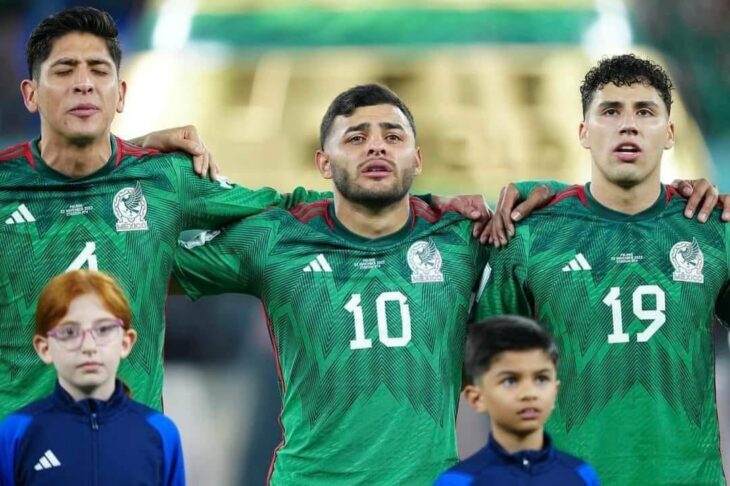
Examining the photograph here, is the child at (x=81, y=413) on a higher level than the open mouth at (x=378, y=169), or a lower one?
lower

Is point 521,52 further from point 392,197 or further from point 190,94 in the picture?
point 392,197

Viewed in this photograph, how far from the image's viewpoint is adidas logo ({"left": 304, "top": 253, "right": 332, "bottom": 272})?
20.0 feet

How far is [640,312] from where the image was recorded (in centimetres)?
604

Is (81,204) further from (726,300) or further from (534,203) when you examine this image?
(726,300)

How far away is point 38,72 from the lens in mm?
6062

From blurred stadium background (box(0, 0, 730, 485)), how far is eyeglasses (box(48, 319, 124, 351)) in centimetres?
350

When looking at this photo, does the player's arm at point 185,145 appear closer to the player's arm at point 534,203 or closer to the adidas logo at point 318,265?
the adidas logo at point 318,265

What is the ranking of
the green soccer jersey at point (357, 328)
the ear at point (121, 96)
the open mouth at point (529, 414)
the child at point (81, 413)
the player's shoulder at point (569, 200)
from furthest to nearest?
the player's shoulder at point (569, 200) → the ear at point (121, 96) → the green soccer jersey at point (357, 328) → the child at point (81, 413) → the open mouth at point (529, 414)

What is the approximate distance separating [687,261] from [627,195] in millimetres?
309

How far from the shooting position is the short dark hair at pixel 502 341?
523cm

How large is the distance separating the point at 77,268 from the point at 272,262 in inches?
26.5

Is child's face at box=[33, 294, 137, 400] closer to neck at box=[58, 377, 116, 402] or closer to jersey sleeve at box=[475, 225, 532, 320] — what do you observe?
neck at box=[58, 377, 116, 402]

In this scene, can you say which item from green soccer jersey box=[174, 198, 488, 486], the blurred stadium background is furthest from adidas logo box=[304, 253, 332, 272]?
the blurred stadium background


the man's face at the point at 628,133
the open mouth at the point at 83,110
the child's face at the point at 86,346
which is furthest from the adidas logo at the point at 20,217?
the man's face at the point at 628,133
